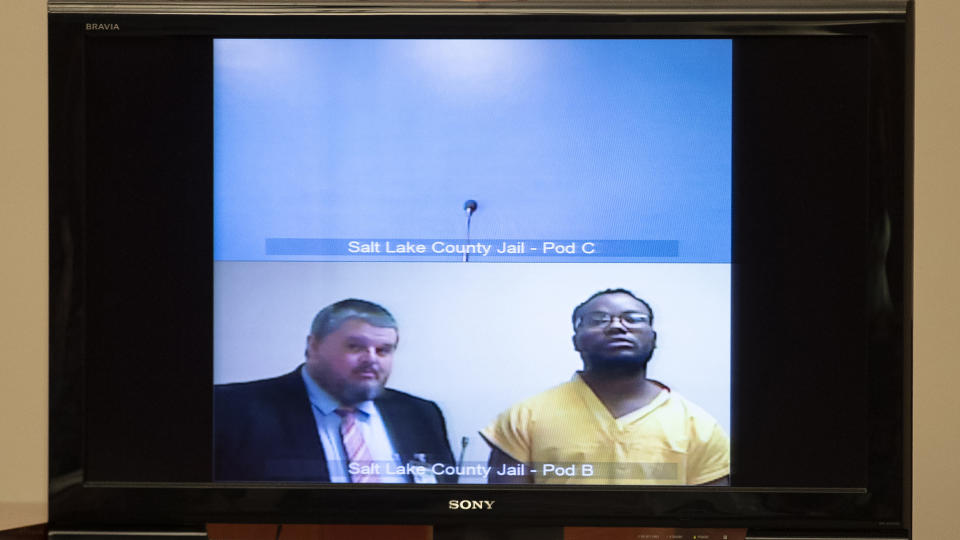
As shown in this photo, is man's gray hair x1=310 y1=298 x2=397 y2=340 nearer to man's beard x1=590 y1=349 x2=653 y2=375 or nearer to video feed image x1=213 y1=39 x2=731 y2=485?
video feed image x1=213 y1=39 x2=731 y2=485

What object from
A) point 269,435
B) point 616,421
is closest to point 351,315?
point 269,435

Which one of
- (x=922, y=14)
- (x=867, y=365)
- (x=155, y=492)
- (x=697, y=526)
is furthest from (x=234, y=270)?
(x=922, y=14)

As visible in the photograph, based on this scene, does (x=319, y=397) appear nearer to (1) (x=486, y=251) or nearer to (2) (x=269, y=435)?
(2) (x=269, y=435)

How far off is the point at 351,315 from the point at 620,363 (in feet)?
1.49

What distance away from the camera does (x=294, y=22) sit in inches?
63.9

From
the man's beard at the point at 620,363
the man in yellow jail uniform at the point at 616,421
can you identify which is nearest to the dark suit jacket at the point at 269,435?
the man in yellow jail uniform at the point at 616,421

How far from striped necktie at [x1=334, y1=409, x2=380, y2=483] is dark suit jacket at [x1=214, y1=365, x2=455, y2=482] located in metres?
0.05

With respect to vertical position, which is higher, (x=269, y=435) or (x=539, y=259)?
(x=539, y=259)

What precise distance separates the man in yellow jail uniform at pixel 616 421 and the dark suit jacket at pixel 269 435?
0.55 ft

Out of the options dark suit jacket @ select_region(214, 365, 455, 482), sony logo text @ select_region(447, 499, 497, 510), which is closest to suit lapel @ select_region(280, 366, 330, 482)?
dark suit jacket @ select_region(214, 365, 455, 482)

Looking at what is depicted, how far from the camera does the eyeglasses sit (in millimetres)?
1603

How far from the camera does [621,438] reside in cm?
161

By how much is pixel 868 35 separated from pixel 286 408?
1153 mm
